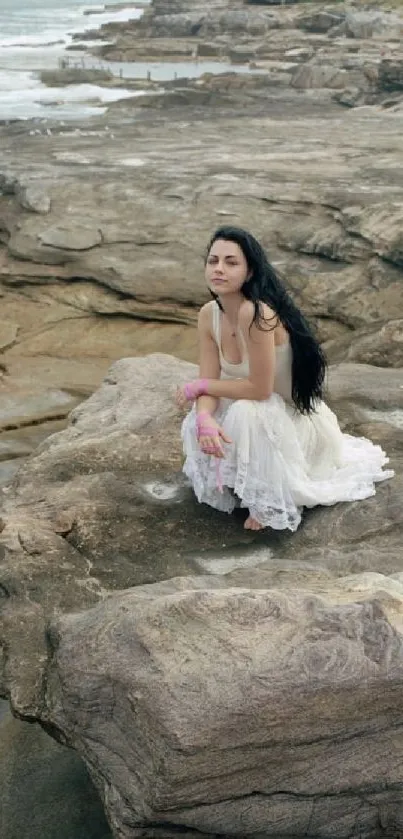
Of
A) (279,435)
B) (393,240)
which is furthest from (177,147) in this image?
(279,435)

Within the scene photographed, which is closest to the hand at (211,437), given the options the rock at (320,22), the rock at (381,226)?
the rock at (381,226)

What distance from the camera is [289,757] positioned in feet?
8.71

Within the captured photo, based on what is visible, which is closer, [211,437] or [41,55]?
[211,437]

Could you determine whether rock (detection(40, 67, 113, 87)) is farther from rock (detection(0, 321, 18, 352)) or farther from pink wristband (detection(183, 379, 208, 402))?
pink wristband (detection(183, 379, 208, 402))

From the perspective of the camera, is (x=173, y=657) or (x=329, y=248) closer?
(x=173, y=657)

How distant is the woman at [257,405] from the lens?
139 inches

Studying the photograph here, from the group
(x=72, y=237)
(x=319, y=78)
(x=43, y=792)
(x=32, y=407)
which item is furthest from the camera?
(x=319, y=78)

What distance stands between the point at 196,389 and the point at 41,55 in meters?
35.1

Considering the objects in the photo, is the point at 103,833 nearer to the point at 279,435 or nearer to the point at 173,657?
the point at 173,657

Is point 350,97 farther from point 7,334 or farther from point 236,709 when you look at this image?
point 236,709

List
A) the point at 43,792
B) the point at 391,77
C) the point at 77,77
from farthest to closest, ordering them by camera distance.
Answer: the point at 77,77 → the point at 391,77 → the point at 43,792

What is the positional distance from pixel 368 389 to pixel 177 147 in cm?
689

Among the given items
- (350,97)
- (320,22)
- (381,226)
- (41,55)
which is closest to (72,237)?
(381,226)

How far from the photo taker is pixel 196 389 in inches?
149
